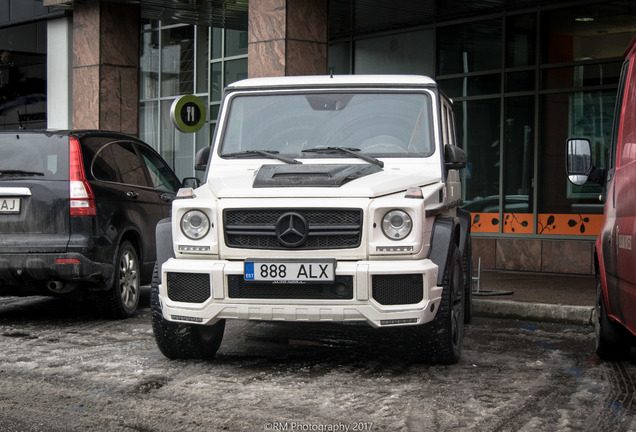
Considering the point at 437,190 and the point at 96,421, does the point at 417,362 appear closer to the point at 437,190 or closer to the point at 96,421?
the point at 437,190

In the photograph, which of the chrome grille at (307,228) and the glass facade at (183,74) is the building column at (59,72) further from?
the chrome grille at (307,228)

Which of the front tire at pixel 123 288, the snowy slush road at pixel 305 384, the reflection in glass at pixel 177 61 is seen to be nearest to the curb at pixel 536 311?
the snowy slush road at pixel 305 384

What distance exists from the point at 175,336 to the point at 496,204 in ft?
Result: 31.4

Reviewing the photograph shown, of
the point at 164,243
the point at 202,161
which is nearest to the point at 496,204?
the point at 202,161

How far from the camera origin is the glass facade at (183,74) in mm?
19750

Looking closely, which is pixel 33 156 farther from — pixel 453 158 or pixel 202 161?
pixel 453 158

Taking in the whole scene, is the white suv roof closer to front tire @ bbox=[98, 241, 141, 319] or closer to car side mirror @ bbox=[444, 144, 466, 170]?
car side mirror @ bbox=[444, 144, 466, 170]

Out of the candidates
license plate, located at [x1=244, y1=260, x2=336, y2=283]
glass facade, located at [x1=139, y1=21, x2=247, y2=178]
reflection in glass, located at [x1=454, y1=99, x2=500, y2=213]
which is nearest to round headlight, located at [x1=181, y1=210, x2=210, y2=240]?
license plate, located at [x1=244, y1=260, x2=336, y2=283]

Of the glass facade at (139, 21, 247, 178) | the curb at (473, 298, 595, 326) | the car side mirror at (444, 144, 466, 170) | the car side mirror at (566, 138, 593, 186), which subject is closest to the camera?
the car side mirror at (566, 138, 593, 186)

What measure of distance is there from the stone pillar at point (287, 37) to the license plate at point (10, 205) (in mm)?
5445

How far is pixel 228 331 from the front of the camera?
317 inches

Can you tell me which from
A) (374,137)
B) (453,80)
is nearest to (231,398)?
(374,137)

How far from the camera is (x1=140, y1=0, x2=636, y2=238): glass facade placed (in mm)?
13883

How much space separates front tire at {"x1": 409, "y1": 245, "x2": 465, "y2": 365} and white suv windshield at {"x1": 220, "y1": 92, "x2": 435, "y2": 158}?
998mm
